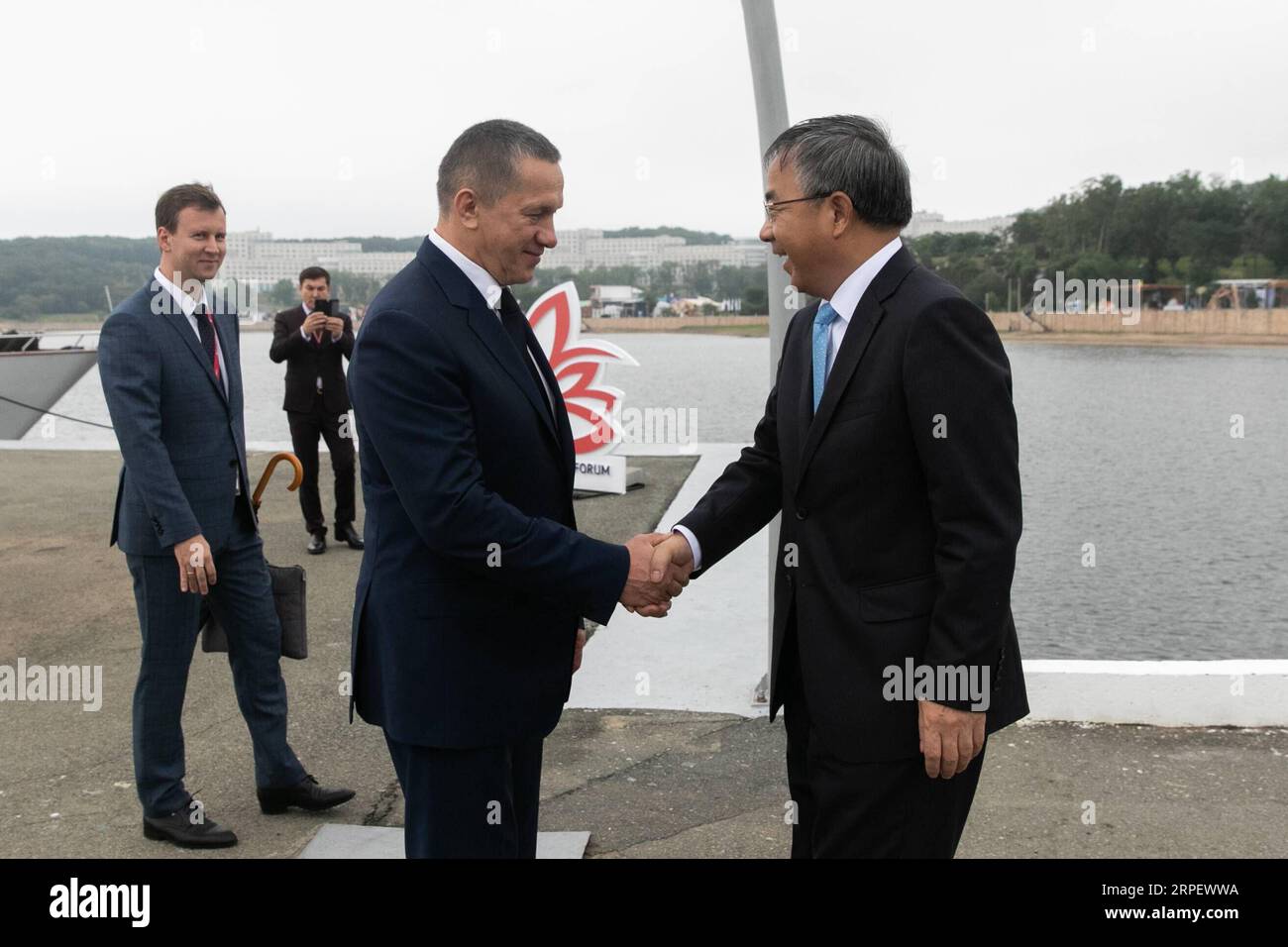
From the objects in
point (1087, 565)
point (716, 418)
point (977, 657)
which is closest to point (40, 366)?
point (716, 418)

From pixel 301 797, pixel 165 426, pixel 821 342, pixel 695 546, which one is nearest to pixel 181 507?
pixel 165 426

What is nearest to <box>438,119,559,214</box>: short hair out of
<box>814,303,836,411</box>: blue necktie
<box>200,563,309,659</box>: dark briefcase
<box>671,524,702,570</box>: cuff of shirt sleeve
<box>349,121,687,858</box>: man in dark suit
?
<box>349,121,687,858</box>: man in dark suit

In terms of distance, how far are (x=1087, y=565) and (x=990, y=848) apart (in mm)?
8676

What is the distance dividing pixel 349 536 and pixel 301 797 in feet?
17.8

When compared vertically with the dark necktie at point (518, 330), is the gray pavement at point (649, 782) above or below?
below

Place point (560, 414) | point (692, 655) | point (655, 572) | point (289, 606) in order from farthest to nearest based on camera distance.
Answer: point (692, 655) < point (289, 606) < point (655, 572) < point (560, 414)

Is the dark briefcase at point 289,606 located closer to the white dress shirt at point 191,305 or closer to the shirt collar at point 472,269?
the white dress shirt at point 191,305

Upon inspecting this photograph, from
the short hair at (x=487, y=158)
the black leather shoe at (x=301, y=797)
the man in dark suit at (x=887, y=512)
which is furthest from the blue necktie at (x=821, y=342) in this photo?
the black leather shoe at (x=301, y=797)

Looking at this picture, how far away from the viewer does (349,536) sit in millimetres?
9484

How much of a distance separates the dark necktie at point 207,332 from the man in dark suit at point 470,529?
171 centimetres

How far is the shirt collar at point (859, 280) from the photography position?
243cm

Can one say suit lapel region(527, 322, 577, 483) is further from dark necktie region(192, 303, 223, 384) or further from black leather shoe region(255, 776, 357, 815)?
black leather shoe region(255, 776, 357, 815)

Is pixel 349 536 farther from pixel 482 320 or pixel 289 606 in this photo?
pixel 482 320
